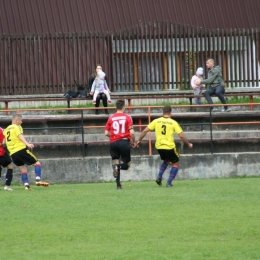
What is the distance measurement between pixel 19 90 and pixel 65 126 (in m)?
5.53

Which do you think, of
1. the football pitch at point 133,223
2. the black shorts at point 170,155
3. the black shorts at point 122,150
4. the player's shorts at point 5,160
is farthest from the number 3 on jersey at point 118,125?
the player's shorts at point 5,160

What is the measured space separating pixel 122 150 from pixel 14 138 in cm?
223

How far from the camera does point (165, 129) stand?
60.1 ft

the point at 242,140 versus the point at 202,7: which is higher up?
the point at 202,7

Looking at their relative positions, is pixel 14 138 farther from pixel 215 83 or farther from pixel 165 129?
pixel 215 83

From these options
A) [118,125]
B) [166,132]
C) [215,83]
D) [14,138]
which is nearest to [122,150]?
[118,125]

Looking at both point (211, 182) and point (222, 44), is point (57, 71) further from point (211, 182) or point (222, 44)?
point (211, 182)

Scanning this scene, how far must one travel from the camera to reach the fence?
29.9m

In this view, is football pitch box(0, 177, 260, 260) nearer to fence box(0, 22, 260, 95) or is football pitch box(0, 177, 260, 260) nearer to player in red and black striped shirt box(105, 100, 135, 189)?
player in red and black striped shirt box(105, 100, 135, 189)

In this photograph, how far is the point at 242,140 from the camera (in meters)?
23.7

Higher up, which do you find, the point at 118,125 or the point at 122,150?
the point at 118,125

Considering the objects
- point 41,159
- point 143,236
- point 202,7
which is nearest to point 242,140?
point 41,159

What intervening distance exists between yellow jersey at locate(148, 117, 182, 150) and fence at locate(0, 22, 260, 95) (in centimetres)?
1203

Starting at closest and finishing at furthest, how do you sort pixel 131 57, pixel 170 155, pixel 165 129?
pixel 165 129 → pixel 170 155 → pixel 131 57
